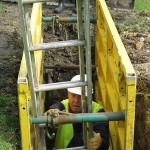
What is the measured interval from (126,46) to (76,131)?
1717mm

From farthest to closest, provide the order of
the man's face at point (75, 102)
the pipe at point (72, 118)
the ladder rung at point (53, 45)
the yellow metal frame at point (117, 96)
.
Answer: the man's face at point (75, 102)
the pipe at point (72, 118)
the yellow metal frame at point (117, 96)
the ladder rung at point (53, 45)

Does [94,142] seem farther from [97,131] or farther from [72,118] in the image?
[72,118]

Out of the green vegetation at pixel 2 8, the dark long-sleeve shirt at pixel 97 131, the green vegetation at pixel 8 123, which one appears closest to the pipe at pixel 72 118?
the green vegetation at pixel 8 123

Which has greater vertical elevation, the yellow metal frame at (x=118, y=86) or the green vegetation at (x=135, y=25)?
the green vegetation at (x=135, y=25)

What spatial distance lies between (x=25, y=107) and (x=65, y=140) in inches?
59.9

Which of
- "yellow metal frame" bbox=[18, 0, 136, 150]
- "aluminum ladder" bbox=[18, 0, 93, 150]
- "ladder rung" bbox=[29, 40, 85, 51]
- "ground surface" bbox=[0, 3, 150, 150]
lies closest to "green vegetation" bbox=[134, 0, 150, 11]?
"ground surface" bbox=[0, 3, 150, 150]

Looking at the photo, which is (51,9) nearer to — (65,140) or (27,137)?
(65,140)

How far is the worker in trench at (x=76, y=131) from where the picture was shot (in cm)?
499

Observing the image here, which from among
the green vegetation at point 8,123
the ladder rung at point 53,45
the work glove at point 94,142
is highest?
the ladder rung at point 53,45

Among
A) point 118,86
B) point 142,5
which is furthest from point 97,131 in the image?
point 142,5

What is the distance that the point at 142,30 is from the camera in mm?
7590

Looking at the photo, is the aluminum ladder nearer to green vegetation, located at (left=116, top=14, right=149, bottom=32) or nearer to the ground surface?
the ground surface

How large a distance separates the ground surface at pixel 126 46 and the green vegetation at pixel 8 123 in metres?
0.08

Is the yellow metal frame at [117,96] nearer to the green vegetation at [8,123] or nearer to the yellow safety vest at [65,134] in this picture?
the green vegetation at [8,123]
